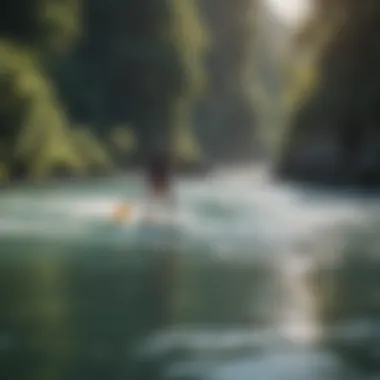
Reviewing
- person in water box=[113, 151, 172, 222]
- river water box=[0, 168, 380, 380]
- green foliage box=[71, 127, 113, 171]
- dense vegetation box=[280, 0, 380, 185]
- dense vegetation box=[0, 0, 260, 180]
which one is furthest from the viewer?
dense vegetation box=[280, 0, 380, 185]

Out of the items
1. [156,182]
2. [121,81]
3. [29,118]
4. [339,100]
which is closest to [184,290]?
[156,182]

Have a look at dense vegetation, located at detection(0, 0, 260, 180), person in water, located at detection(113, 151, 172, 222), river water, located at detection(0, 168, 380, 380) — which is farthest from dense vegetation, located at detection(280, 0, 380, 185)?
river water, located at detection(0, 168, 380, 380)

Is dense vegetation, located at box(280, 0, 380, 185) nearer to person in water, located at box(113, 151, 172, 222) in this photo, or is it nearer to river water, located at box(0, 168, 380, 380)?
person in water, located at box(113, 151, 172, 222)

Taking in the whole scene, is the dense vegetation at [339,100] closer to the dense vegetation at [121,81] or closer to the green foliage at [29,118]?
the dense vegetation at [121,81]

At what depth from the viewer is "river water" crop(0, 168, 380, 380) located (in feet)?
6.81

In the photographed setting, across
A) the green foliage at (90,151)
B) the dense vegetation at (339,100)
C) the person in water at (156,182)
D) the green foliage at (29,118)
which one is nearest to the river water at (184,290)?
the person in water at (156,182)

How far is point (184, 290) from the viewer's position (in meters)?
2.75

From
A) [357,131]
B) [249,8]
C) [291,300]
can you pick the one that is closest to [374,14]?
[357,131]

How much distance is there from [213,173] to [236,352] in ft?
9.82

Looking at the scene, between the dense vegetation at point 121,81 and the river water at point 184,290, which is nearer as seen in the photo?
the river water at point 184,290

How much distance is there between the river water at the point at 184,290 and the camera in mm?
2076

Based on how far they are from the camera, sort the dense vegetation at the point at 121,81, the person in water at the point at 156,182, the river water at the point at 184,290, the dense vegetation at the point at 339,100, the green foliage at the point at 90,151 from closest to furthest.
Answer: the river water at the point at 184,290 < the person in water at the point at 156,182 < the dense vegetation at the point at 121,81 < the green foliage at the point at 90,151 < the dense vegetation at the point at 339,100

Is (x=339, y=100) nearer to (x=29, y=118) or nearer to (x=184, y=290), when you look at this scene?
(x=29, y=118)

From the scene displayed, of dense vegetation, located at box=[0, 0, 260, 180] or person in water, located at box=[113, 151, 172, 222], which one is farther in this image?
dense vegetation, located at box=[0, 0, 260, 180]
